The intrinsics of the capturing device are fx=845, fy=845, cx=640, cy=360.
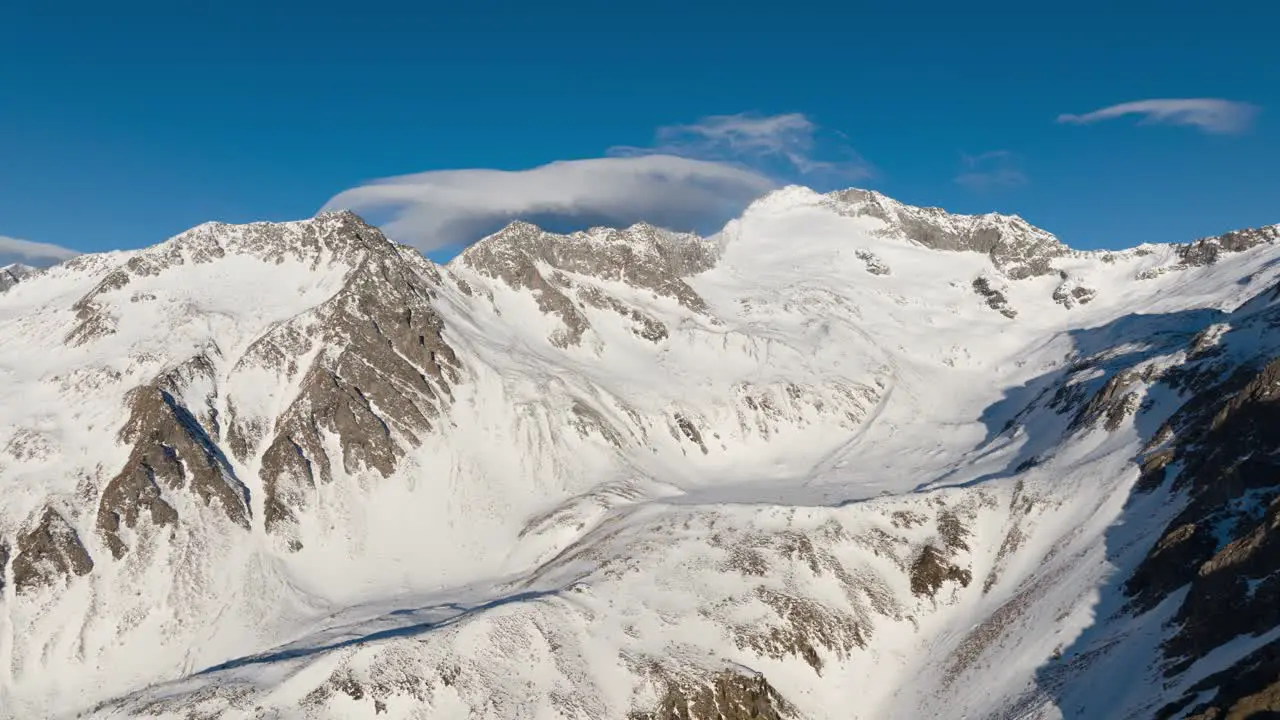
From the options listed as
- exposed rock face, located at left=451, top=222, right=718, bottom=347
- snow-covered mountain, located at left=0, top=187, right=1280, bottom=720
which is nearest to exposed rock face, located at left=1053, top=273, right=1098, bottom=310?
snow-covered mountain, located at left=0, top=187, right=1280, bottom=720

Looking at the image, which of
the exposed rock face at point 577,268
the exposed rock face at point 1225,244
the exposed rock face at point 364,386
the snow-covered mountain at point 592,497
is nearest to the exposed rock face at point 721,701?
the snow-covered mountain at point 592,497

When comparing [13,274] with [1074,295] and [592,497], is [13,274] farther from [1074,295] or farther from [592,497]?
[1074,295]

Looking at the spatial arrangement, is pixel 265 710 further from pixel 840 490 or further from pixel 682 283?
pixel 682 283

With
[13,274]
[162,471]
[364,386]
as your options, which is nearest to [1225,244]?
[364,386]

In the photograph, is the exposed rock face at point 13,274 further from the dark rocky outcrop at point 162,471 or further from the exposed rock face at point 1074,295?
A: the exposed rock face at point 1074,295

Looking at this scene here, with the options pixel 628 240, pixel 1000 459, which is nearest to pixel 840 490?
pixel 1000 459

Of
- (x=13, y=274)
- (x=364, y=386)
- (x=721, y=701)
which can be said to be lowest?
(x=721, y=701)

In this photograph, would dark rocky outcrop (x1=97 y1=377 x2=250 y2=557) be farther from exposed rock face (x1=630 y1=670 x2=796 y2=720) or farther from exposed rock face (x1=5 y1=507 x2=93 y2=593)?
exposed rock face (x1=630 y1=670 x2=796 y2=720)
